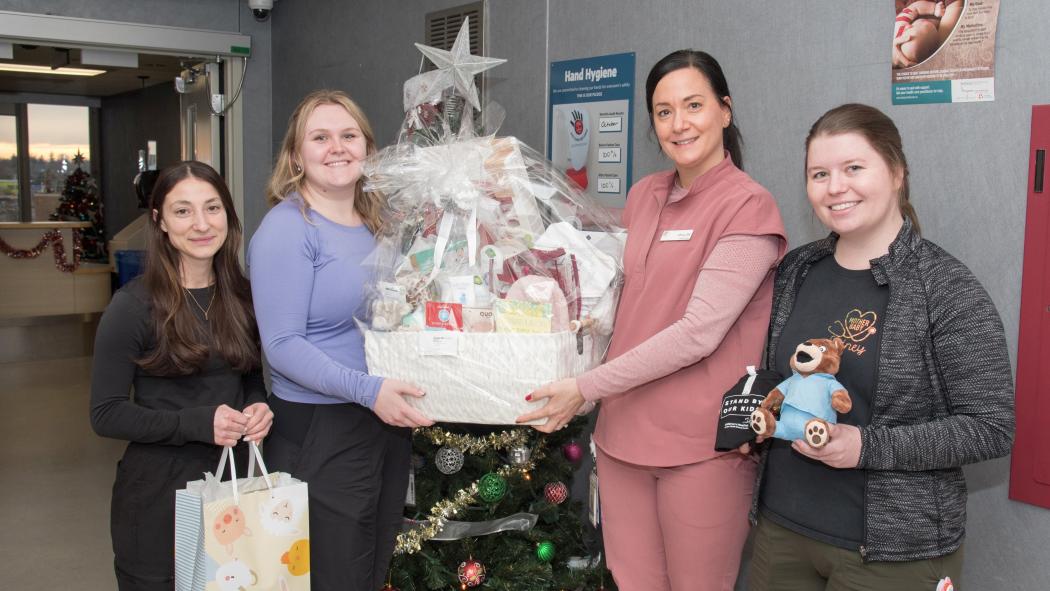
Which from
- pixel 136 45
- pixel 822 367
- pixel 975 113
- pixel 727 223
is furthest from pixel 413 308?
pixel 136 45

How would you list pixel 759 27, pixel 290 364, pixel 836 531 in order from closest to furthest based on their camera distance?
1. pixel 836 531
2. pixel 290 364
3. pixel 759 27

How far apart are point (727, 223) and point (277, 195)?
1.00 meters

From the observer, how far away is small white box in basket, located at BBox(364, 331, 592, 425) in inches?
68.3

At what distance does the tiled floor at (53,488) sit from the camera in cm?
360

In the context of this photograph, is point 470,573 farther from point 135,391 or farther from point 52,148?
point 52,148

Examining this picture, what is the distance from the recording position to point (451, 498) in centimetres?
270

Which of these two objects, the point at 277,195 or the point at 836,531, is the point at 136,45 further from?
the point at 836,531

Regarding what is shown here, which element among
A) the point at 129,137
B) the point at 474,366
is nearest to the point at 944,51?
the point at 474,366

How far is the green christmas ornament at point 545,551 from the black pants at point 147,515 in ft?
3.84

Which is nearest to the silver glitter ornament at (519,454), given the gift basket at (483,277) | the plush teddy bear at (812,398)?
the gift basket at (483,277)

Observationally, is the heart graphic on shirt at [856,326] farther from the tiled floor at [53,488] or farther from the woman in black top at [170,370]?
the tiled floor at [53,488]

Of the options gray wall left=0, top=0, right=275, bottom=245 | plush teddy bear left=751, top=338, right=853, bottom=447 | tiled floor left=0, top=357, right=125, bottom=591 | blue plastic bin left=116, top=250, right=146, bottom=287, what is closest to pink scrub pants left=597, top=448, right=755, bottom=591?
plush teddy bear left=751, top=338, right=853, bottom=447

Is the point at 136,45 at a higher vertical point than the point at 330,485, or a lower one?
higher

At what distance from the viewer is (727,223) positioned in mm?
1741
